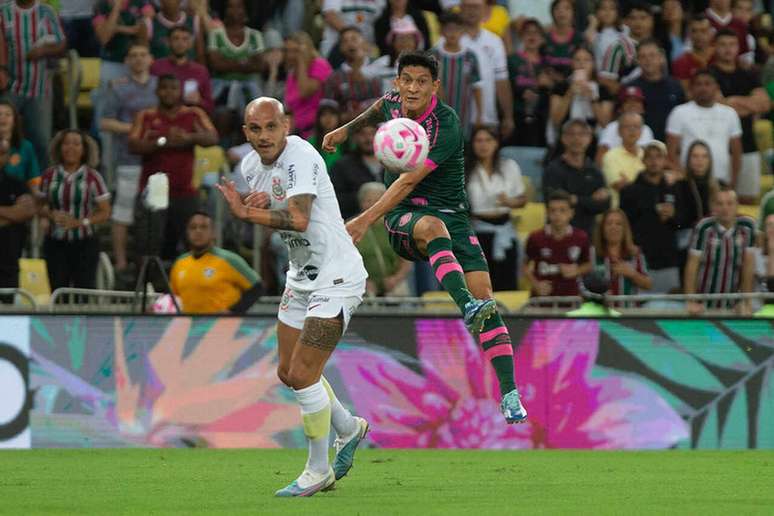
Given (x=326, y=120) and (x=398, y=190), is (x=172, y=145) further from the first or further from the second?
(x=398, y=190)

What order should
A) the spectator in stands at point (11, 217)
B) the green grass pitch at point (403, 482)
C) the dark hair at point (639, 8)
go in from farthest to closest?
the dark hair at point (639, 8)
the spectator in stands at point (11, 217)
the green grass pitch at point (403, 482)

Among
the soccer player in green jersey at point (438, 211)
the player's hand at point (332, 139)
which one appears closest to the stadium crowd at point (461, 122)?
the soccer player in green jersey at point (438, 211)

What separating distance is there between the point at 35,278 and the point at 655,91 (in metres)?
7.29

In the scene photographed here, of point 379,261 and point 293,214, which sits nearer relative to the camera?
point 293,214

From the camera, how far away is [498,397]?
13.3 m

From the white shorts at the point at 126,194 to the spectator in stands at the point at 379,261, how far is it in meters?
2.78

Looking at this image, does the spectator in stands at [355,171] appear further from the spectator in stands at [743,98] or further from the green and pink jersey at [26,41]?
the spectator in stands at [743,98]

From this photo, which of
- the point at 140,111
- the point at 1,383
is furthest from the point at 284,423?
the point at 140,111

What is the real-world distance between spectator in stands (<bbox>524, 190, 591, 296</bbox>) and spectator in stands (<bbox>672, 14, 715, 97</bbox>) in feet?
14.6

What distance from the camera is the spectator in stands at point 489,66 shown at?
1814 cm

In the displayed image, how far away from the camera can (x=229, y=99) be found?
60.7 feet

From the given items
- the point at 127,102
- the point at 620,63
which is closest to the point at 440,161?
the point at 127,102

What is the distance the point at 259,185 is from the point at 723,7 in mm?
11830

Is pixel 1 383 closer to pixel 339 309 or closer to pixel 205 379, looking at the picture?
pixel 205 379
